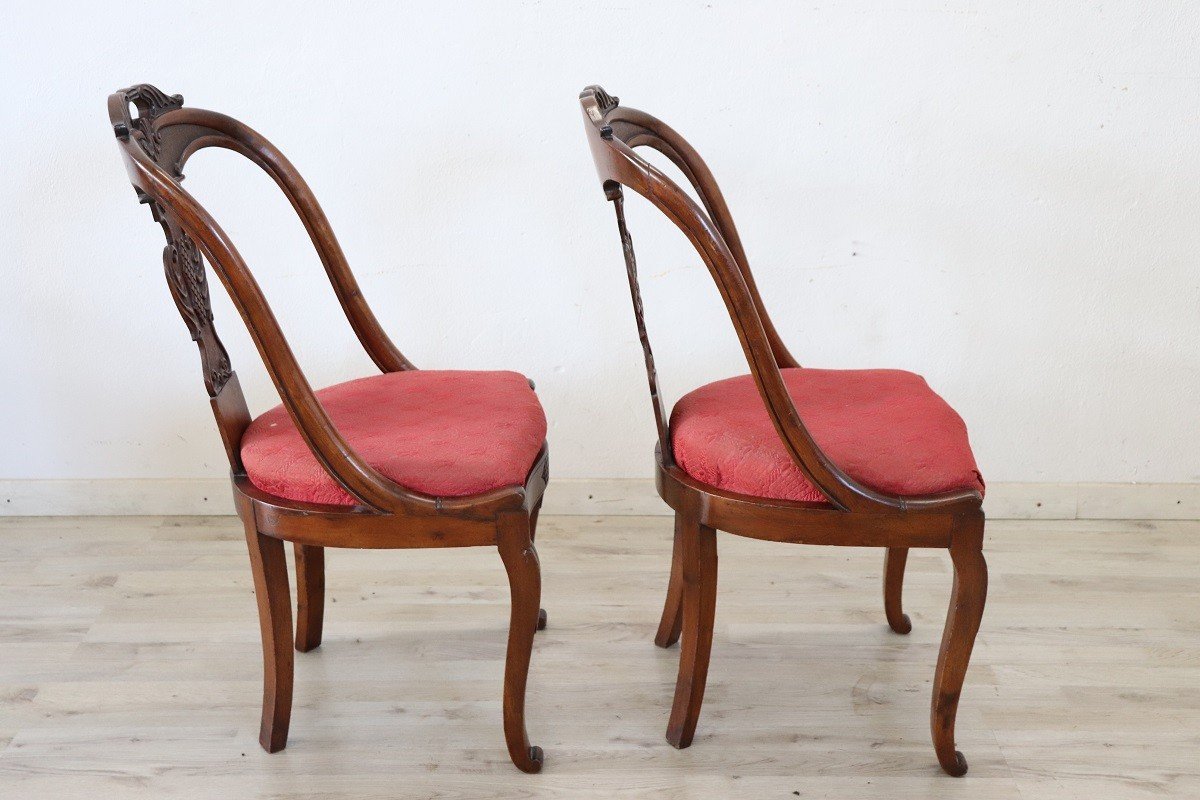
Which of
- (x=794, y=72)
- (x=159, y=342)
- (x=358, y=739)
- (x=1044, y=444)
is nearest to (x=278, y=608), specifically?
(x=358, y=739)

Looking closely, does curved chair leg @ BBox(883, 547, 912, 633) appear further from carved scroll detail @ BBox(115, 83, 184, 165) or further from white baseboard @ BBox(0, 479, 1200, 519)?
carved scroll detail @ BBox(115, 83, 184, 165)

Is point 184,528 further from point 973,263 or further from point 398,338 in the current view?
point 973,263

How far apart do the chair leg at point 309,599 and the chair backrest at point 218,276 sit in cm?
36

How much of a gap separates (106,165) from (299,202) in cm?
72

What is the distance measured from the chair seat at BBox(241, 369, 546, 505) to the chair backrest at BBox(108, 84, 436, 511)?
4cm

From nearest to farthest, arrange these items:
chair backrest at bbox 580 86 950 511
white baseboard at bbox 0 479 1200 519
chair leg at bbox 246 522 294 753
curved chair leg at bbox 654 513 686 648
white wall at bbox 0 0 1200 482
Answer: chair backrest at bbox 580 86 950 511, chair leg at bbox 246 522 294 753, curved chair leg at bbox 654 513 686 648, white wall at bbox 0 0 1200 482, white baseboard at bbox 0 479 1200 519

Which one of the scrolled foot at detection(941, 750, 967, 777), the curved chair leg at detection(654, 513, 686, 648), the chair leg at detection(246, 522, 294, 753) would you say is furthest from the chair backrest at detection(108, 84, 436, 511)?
the scrolled foot at detection(941, 750, 967, 777)

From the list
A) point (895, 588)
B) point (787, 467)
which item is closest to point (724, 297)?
point (787, 467)

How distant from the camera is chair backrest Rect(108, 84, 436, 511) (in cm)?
143

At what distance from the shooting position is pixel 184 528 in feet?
8.23

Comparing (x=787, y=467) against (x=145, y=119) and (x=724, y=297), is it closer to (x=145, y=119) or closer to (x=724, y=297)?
(x=724, y=297)

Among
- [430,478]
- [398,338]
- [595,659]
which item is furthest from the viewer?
[398,338]

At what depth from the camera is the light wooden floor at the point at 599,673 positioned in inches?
65.4

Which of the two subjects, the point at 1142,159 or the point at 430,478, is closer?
the point at 430,478
